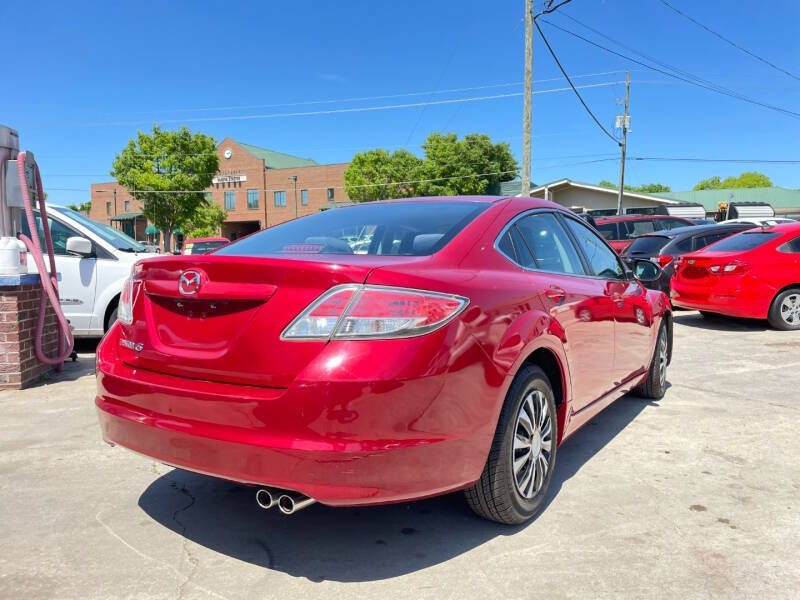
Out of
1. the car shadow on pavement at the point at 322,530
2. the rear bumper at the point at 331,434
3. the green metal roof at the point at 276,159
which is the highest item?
the green metal roof at the point at 276,159

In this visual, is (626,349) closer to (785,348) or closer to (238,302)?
(238,302)

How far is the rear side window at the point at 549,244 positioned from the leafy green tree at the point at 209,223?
5341 centimetres

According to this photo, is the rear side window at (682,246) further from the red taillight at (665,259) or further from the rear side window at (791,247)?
the rear side window at (791,247)

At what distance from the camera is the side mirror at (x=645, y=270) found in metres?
5.07

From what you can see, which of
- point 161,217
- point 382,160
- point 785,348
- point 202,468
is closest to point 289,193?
point 382,160

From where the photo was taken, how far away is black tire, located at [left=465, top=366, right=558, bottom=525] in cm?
274

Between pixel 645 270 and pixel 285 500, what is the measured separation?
3.76m

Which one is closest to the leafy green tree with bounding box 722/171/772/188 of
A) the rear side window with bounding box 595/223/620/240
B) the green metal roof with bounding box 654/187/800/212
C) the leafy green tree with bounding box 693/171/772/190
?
the leafy green tree with bounding box 693/171/772/190

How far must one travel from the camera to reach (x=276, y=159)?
72250 mm

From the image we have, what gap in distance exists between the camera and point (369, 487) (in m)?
2.30

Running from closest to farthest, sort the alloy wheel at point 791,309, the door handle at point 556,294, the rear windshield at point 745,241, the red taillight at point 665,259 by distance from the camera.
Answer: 1. the door handle at point 556,294
2. the alloy wheel at point 791,309
3. the rear windshield at point 745,241
4. the red taillight at point 665,259

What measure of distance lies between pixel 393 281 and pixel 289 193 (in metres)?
62.7

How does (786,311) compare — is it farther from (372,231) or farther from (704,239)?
(372,231)

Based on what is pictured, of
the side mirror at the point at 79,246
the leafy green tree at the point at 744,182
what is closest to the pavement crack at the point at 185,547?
the side mirror at the point at 79,246
